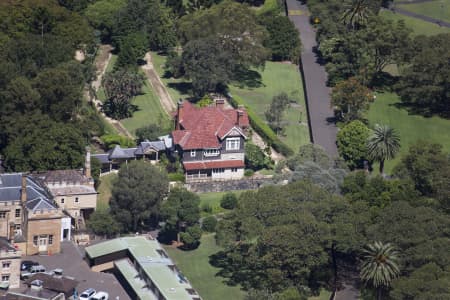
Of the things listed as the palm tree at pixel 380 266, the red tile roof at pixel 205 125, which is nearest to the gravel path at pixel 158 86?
the red tile roof at pixel 205 125

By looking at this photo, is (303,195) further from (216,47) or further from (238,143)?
(216,47)

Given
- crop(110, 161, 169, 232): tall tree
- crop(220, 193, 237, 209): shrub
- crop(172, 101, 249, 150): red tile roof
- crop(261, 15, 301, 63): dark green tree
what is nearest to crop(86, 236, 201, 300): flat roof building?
crop(110, 161, 169, 232): tall tree

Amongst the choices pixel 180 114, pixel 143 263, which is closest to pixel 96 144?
pixel 180 114

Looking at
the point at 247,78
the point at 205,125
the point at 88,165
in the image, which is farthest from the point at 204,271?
the point at 247,78

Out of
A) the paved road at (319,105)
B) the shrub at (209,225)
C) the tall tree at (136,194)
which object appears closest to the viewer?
the tall tree at (136,194)

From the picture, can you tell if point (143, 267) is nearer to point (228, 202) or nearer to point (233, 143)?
point (228, 202)

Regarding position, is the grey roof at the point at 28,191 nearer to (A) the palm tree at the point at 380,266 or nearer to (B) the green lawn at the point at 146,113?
(B) the green lawn at the point at 146,113

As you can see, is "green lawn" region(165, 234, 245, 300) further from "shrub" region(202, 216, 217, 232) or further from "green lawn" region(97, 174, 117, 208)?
"green lawn" region(97, 174, 117, 208)
